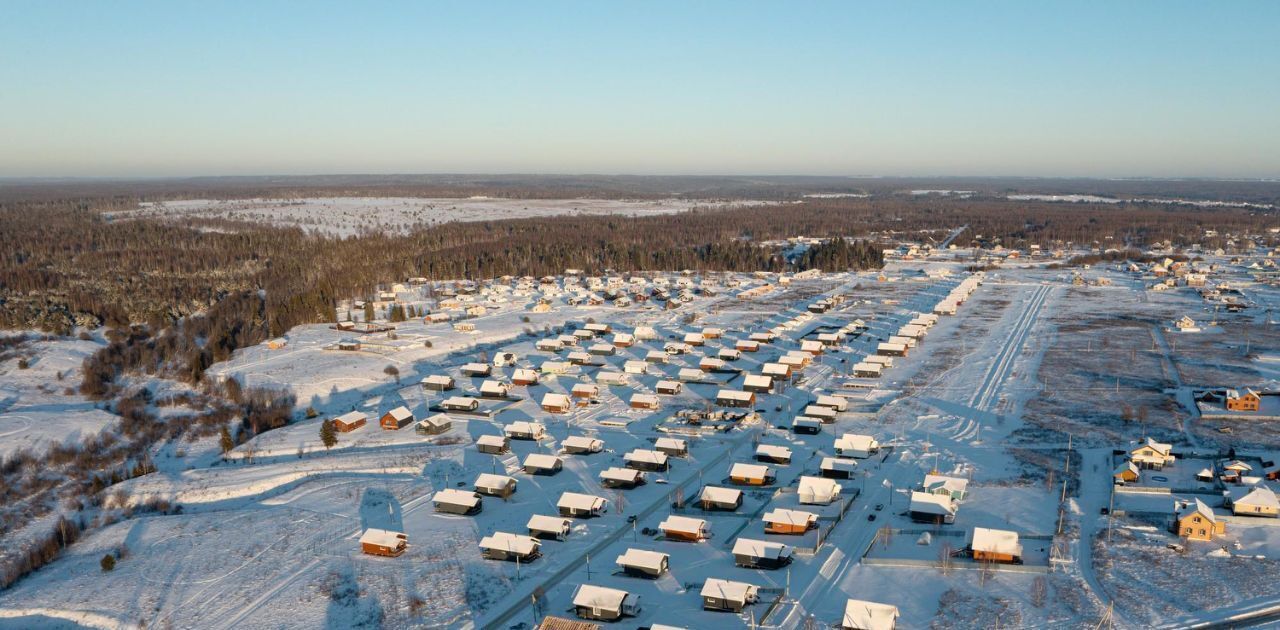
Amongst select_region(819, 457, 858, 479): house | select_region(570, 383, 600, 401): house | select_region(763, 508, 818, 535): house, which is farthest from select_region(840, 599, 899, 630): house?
select_region(570, 383, 600, 401): house

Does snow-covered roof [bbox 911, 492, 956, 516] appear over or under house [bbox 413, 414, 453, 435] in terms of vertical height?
over

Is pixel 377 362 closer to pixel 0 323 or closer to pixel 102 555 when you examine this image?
pixel 102 555

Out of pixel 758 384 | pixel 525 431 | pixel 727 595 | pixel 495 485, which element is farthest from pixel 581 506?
pixel 758 384

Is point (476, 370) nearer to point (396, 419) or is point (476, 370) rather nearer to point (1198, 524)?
point (396, 419)

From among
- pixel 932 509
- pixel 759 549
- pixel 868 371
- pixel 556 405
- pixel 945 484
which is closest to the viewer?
pixel 759 549

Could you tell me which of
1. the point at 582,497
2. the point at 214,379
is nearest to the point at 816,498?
the point at 582,497

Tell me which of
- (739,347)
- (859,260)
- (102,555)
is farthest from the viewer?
(859,260)

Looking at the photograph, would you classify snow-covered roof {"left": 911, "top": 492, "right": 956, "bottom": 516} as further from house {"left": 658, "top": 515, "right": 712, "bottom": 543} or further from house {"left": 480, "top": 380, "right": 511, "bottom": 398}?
house {"left": 480, "top": 380, "right": 511, "bottom": 398}
